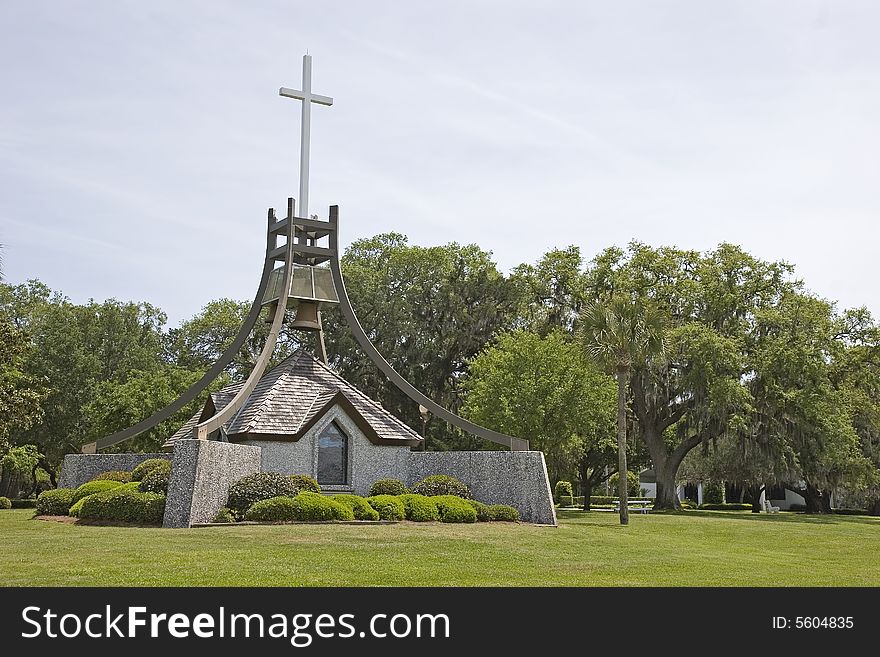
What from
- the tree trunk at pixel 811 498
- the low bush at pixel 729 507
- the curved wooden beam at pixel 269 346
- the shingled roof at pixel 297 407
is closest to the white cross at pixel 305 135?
the curved wooden beam at pixel 269 346

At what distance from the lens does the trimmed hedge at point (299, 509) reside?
2230cm

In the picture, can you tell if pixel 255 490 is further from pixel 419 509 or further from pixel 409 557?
pixel 409 557

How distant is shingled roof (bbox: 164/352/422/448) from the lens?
2748 cm

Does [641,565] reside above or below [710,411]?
below

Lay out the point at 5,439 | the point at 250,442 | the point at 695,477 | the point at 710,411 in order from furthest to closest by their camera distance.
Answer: the point at 695,477
the point at 710,411
the point at 5,439
the point at 250,442

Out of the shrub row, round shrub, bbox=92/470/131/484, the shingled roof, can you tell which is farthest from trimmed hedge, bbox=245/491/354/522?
round shrub, bbox=92/470/131/484

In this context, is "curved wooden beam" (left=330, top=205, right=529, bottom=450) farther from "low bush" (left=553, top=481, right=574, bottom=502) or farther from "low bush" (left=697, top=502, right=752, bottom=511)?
"low bush" (left=697, top=502, right=752, bottom=511)

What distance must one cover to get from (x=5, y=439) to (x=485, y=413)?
1876 cm

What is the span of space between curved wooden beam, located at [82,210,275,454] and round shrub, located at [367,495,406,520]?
7.88 metres

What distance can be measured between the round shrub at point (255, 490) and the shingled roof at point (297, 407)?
3.26 meters

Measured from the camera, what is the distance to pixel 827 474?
44.2 meters

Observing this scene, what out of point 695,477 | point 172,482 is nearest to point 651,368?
point 695,477

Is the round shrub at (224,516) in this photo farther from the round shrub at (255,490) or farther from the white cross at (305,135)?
the white cross at (305,135)
